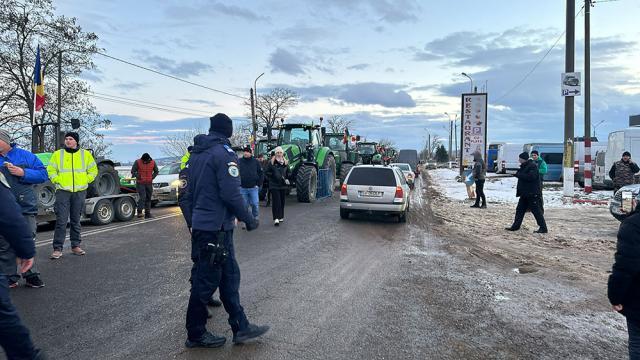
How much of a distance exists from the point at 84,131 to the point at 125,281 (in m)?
30.9

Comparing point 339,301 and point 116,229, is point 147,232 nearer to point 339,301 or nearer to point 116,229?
point 116,229

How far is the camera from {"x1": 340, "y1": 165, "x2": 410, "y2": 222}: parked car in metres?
11.8

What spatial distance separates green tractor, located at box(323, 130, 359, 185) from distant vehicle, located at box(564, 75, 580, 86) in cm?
1027

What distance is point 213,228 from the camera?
12.9 ft

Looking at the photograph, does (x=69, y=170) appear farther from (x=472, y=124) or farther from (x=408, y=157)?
(x=408, y=157)

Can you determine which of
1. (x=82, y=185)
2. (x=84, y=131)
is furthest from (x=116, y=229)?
(x=84, y=131)

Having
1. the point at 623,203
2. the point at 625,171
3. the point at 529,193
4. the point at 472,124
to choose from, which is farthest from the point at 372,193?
the point at 472,124

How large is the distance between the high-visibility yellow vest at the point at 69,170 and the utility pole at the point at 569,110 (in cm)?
1757

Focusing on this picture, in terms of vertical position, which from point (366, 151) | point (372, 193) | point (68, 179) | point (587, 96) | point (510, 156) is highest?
point (587, 96)

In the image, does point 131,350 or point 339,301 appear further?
point 339,301

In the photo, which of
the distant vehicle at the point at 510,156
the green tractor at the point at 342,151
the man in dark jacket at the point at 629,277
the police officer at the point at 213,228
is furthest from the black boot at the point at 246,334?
the distant vehicle at the point at 510,156

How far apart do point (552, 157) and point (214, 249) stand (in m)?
34.6

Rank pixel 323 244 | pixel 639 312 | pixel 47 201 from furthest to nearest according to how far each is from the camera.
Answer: pixel 47 201
pixel 323 244
pixel 639 312

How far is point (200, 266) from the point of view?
393 cm
